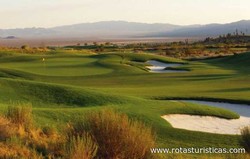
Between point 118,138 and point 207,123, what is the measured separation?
28.6 ft

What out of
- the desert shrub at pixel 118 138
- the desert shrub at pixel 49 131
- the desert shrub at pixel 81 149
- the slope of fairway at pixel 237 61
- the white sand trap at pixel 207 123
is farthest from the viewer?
the slope of fairway at pixel 237 61

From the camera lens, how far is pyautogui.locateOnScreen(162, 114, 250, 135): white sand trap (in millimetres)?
15398

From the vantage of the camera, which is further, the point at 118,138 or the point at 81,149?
the point at 118,138

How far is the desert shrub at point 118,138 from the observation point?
8.17m

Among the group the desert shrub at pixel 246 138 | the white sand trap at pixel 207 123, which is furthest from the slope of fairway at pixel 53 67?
the desert shrub at pixel 246 138

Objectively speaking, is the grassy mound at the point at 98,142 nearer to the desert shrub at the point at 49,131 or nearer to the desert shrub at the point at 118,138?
the desert shrub at the point at 118,138

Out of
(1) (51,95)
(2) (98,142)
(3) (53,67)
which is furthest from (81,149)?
(3) (53,67)

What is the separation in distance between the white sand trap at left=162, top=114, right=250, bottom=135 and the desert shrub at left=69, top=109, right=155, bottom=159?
7140 mm

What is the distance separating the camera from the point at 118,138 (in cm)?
825

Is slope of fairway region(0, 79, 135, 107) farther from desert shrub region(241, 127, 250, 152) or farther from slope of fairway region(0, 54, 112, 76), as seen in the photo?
slope of fairway region(0, 54, 112, 76)

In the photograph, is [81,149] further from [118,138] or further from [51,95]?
[51,95]

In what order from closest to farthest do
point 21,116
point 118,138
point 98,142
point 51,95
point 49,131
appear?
point 118,138
point 98,142
point 49,131
point 21,116
point 51,95

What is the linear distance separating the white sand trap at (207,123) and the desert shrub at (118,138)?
7.14m

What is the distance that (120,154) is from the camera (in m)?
8.20
